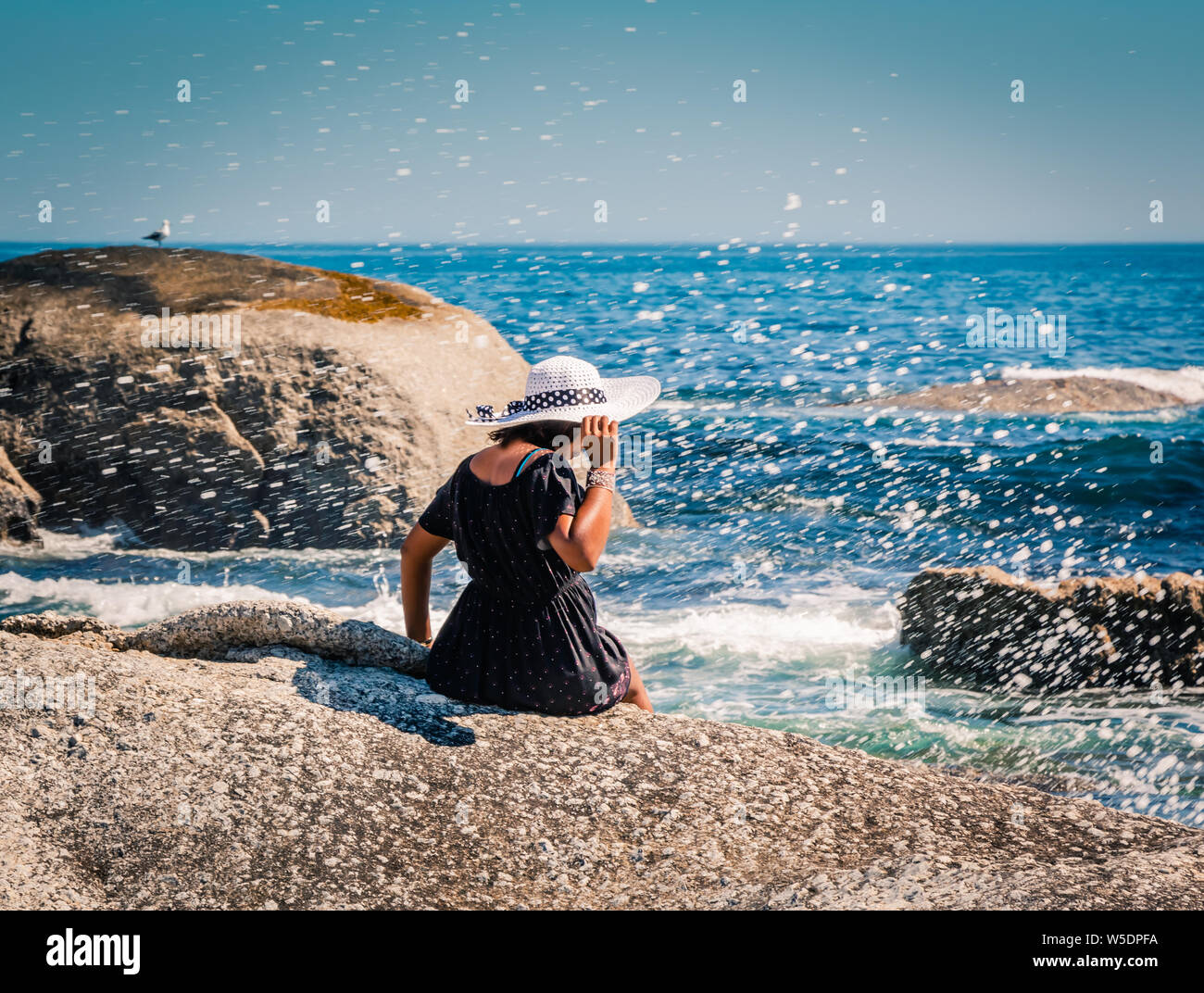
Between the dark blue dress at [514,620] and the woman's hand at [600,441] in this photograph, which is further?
the dark blue dress at [514,620]

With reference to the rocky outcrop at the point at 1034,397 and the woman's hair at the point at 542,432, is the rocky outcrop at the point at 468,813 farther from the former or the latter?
the rocky outcrop at the point at 1034,397

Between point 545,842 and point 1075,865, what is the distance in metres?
1.60

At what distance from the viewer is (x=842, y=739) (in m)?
5.95

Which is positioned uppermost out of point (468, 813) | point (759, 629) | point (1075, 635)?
point (468, 813)

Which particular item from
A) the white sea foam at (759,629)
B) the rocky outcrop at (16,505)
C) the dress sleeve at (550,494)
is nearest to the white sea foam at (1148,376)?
the white sea foam at (759,629)

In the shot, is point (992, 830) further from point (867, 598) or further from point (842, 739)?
point (867, 598)

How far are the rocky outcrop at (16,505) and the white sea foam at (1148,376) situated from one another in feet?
59.6

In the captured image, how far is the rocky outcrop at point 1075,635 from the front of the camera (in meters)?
6.60

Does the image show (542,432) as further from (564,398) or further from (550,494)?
(550,494)

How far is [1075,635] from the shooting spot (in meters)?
6.71

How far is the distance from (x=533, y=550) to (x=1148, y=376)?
22303 mm

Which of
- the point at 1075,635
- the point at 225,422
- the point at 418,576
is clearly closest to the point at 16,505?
the point at 225,422

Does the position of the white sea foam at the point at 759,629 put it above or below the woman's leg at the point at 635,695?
below

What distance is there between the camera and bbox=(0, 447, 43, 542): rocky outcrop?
30.4ft
